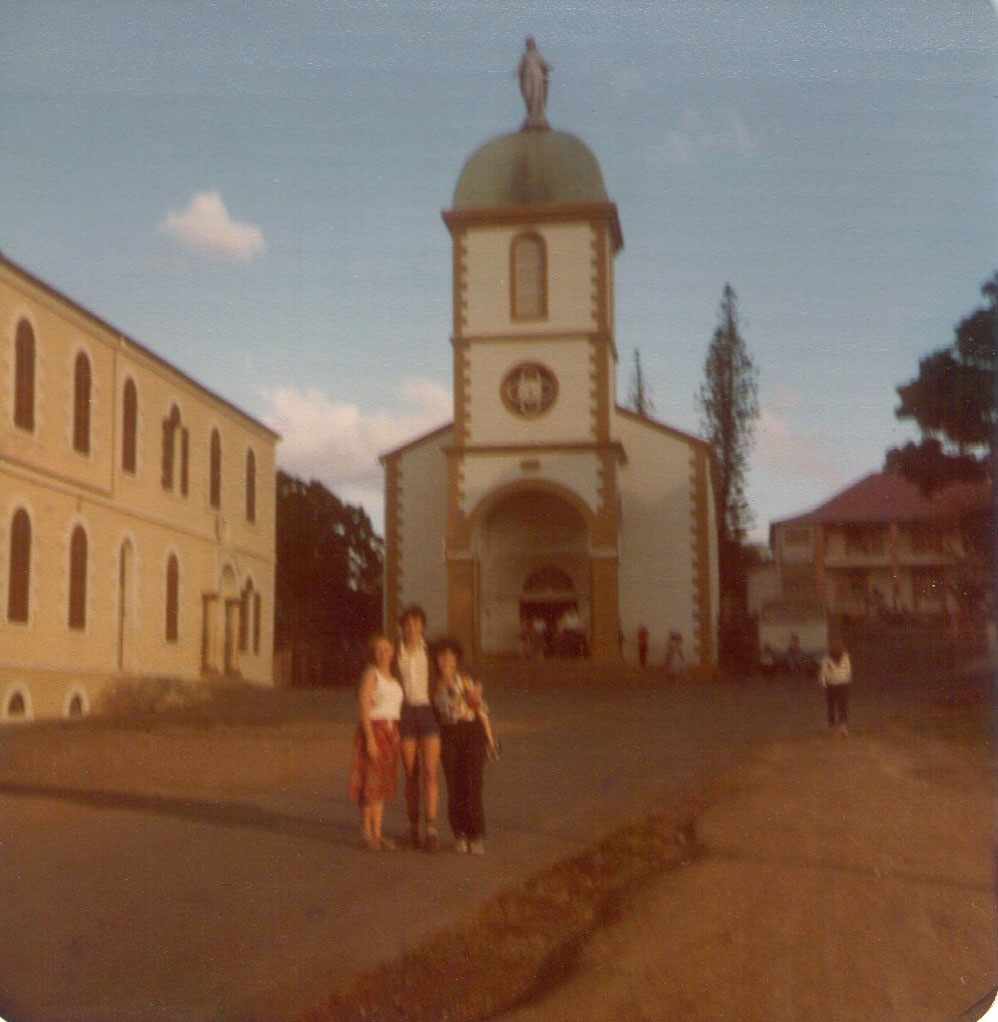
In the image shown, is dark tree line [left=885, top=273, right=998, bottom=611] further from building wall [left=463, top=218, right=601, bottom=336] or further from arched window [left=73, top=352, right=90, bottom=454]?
arched window [left=73, top=352, right=90, bottom=454]

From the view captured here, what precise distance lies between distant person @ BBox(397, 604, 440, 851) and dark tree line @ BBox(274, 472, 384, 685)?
1388 millimetres

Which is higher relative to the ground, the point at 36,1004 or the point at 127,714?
the point at 127,714

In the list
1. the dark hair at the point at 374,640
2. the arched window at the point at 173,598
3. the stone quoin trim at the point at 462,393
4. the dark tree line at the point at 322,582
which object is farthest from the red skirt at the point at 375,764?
the stone quoin trim at the point at 462,393

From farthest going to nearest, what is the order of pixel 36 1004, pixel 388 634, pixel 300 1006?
pixel 388 634 < pixel 36 1004 < pixel 300 1006

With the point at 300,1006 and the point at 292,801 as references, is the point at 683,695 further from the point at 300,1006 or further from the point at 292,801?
the point at 300,1006

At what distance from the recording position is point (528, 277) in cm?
1380

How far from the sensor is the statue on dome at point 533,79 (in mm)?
7926

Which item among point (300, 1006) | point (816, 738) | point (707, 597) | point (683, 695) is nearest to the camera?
point (300, 1006)

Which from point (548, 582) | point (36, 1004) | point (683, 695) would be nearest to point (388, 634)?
point (36, 1004)

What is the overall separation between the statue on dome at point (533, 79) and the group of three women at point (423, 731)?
124 inches

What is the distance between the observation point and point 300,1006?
5.17 meters

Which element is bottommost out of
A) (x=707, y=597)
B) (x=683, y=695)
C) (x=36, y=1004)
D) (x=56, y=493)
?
(x=36, y=1004)

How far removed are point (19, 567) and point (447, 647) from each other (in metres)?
4.31

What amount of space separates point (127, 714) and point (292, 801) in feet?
4.46
